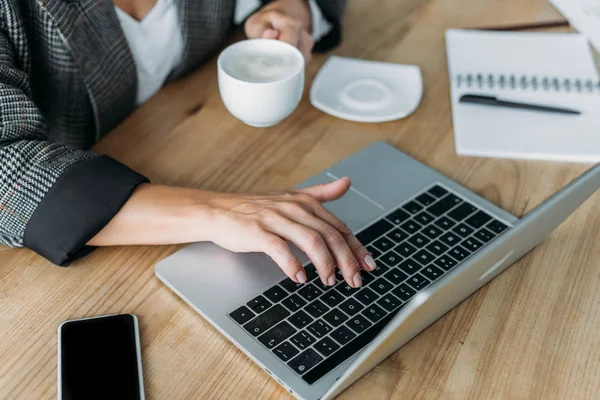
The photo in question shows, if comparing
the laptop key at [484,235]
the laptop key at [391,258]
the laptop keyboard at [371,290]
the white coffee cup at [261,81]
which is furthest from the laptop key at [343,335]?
the white coffee cup at [261,81]

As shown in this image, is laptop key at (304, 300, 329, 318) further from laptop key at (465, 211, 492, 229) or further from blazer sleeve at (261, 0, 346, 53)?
blazer sleeve at (261, 0, 346, 53)

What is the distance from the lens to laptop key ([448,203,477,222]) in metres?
0.77

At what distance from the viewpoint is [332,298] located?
67 cm

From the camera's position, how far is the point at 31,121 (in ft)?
2.52

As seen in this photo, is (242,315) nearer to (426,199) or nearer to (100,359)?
(100,359)

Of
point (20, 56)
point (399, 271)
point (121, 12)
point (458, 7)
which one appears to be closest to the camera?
point (399, 271)

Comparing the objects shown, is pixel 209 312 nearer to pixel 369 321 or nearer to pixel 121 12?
pixel 369 321

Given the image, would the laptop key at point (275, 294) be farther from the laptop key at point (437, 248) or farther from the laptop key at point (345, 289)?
the laptop key at point (437, 248)

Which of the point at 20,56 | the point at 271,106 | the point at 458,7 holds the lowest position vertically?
the point at 458,7

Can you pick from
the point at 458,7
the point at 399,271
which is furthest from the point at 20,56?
the point at 458,7

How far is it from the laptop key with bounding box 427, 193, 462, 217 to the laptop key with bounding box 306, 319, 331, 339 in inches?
8.5

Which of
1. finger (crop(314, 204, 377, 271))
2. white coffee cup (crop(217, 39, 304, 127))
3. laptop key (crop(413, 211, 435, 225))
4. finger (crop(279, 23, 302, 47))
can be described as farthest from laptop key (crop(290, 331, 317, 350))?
finger (crop(279, 23, 302, 47))

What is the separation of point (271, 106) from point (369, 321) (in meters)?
0.34

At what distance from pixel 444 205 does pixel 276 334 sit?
10.8 inches
